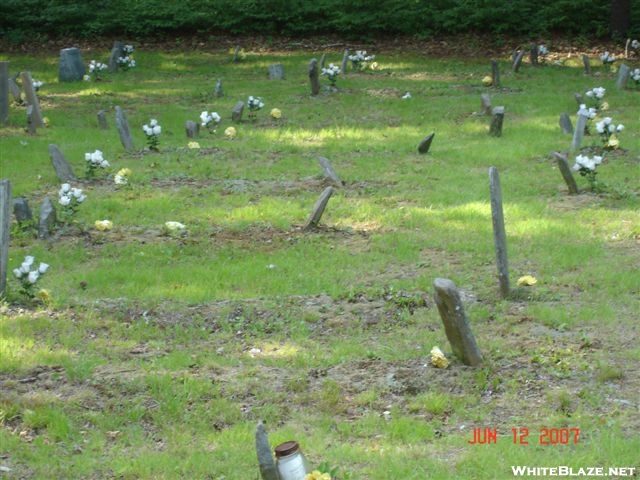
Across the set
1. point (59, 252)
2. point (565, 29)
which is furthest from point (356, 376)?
point (565, 29)

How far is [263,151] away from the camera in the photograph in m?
16.2

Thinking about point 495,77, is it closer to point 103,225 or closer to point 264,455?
point 103,225

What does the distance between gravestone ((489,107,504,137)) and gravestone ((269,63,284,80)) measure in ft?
28.7

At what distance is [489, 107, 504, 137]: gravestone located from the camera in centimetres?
1680

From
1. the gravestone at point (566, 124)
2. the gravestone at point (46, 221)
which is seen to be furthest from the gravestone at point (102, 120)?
the gravestone at point (566, 124)

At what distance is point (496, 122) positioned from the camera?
16.9 m

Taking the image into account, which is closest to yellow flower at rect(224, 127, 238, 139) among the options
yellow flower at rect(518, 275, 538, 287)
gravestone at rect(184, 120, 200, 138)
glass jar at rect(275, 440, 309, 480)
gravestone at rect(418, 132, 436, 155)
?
gravestone at rect(184, 120, 200, 138)

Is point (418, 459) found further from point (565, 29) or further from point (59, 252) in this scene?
point (565, 29)

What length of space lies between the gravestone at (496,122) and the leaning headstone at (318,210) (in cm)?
618

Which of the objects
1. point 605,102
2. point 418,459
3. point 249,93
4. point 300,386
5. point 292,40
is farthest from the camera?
point 292,40

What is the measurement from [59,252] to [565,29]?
70.3 ft

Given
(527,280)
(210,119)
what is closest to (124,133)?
(210,119)

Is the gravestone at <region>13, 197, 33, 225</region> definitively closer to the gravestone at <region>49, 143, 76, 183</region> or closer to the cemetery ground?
the cemetery ground

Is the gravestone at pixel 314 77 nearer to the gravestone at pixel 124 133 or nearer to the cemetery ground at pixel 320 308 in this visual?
the cemetery ground at pixel 320 308
